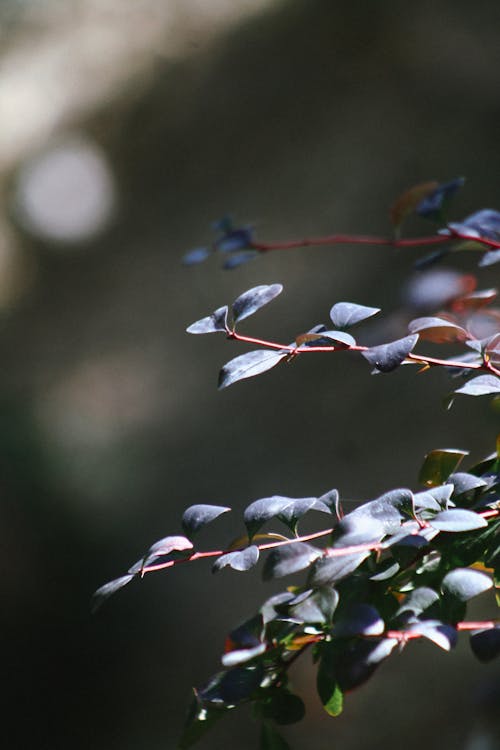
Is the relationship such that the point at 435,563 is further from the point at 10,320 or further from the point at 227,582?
the point at 10,320

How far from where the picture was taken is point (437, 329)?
71 cm

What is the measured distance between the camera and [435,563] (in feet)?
2.08

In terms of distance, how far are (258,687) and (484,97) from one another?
1262mm

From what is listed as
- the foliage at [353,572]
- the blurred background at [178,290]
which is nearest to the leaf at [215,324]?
the foliage at [353,572]

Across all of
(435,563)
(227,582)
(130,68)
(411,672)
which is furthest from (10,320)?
(435,563)

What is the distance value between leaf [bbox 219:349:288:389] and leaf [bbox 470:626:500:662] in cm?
25

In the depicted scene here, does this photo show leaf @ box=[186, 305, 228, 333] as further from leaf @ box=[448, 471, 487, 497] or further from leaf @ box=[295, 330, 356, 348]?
leaf @ box=[448, 471, 487, 497]

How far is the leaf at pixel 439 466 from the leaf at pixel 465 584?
8.1 inches

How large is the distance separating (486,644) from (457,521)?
83 mm

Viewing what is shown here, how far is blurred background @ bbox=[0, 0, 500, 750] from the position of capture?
1.40 meters

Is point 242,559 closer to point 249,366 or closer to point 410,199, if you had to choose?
point 249,366

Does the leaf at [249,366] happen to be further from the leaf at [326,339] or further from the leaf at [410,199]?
the leaf at [410,199]

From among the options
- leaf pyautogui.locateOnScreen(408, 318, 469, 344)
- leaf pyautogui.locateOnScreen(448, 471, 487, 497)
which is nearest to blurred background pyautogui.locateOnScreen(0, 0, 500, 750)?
leaf pyautogui.locateOnScreen(408, 318, 469, 344)

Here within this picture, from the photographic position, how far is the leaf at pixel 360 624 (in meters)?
0.48
